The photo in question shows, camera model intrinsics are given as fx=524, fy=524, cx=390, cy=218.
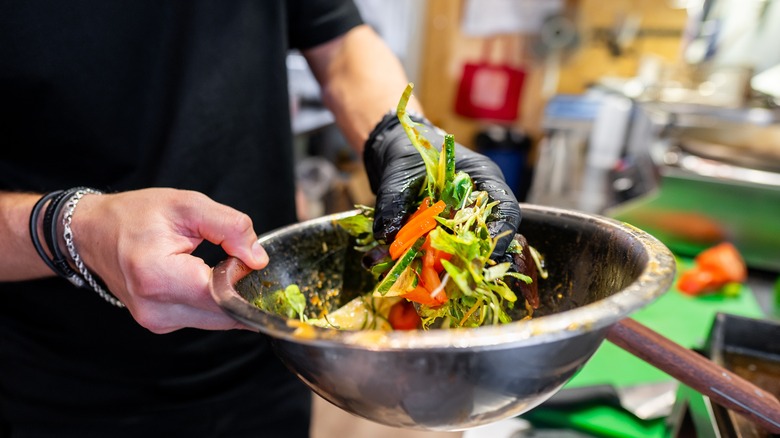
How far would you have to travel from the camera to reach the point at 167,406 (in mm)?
1225

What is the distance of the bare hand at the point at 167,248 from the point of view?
677mm

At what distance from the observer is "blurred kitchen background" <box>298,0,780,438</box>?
1.99 m

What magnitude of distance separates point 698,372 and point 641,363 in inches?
30.7

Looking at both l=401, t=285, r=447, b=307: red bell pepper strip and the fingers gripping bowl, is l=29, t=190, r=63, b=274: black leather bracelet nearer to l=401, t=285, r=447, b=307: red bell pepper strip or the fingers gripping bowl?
the fingers gripping bowl

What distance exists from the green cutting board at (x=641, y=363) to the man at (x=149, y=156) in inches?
27.4

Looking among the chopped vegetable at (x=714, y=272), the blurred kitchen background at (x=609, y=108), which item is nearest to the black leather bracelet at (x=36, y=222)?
the blurred kitchen background at (x=609, y=108)

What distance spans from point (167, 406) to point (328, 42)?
973 millimetres

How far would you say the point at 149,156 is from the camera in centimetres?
116

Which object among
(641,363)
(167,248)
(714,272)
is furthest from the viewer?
(714,272)

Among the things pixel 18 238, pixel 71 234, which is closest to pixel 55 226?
pixel 71 234

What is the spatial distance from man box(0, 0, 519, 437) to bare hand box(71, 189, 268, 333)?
0.14 meters

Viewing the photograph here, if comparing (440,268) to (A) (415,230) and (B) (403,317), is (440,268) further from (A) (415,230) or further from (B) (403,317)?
→ (B) (403,317)

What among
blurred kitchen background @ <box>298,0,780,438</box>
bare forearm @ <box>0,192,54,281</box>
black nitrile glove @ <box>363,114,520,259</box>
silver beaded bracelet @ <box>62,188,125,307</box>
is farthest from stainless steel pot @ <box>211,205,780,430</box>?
blurred kitchen background @ <box>298,0,780,438</box>

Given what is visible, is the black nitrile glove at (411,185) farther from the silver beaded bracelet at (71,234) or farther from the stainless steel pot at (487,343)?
the silver beaded bracelet at (71,234)
